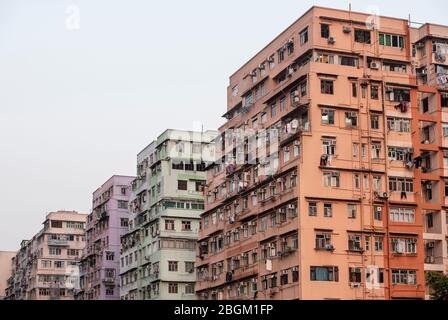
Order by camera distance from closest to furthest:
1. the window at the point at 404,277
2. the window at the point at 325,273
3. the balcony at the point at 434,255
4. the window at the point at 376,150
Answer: the window at the point at 325,273 → the window at the point at 404,277 → the window at the point at 376,150 → the balcony at the point at 434,255

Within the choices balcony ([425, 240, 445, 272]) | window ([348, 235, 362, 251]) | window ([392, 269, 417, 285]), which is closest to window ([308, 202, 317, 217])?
window ([348, 235, 362, 251])

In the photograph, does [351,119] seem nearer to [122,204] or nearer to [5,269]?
[122,204]

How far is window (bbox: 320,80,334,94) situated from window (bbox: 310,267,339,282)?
9558mm

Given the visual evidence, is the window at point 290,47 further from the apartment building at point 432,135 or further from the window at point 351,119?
the apartment building at point 432,135

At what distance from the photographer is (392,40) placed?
4553 centimetres

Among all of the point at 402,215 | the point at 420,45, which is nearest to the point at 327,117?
the point at 402,215

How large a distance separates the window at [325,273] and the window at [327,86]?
956cm

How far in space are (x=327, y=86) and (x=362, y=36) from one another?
3.98 m

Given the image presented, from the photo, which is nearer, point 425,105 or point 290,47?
point 290,47

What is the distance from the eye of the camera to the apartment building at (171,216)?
59250 mm

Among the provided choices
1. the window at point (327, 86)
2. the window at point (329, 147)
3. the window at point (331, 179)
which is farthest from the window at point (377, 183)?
the window at point (327, 86)

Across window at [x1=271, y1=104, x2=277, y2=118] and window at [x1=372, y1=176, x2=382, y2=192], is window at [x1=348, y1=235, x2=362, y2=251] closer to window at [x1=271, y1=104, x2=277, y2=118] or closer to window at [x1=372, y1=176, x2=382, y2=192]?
window at [x1=372, y1=176, x2=382, y2=192]

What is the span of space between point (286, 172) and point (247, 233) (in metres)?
6.41

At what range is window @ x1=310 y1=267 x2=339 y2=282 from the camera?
40.8m
